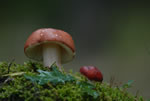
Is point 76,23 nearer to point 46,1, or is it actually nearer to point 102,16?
point 102,16

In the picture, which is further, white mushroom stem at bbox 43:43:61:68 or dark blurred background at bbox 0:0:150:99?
dark blurred background at bbox 0:0:150:99

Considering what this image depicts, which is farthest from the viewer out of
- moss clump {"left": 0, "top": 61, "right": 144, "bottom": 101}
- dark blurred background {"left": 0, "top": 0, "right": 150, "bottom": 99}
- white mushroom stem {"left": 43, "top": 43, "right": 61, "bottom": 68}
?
dark blurred background {"left": 0, "top": 0, "right": 150, "bottom": 99}

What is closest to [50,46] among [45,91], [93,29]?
[45,91]

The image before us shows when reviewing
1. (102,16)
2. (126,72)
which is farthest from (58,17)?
(126,72)

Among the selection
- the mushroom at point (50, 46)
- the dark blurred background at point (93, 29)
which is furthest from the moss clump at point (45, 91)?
the dark blurred background at point (93, 29)

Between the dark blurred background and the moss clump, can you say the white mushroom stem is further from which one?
the dark blurred background

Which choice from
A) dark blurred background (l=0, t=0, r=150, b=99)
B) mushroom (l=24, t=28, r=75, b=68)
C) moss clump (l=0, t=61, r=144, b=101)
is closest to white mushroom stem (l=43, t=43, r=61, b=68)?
mushroom (l=24, t=28, r=75, b=68)

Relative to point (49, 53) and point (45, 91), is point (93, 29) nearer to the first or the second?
point (49, 53)
